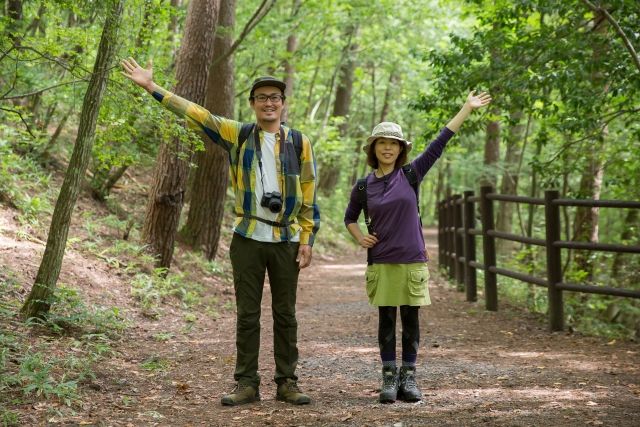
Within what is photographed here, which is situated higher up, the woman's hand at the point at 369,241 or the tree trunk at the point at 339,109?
the tree trunk at the point at 339,109

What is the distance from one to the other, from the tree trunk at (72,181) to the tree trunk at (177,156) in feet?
12.5

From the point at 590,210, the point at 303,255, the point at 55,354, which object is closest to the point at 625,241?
the point at 590,210

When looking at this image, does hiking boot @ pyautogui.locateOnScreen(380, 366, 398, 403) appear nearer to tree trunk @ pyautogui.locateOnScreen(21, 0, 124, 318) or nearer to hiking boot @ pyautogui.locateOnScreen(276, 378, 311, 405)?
hiking boot @ pyautogui.locateOnScreen(276, 378, 311, 405)

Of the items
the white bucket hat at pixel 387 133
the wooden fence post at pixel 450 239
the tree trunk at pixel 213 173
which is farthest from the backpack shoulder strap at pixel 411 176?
the wooden fence post at pixel 450 239

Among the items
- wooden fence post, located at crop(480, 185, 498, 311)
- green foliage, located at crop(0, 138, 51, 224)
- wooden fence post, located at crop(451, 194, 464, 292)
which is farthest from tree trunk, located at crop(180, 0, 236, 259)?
wooden fence post, located at crop(480, 185, 498, 311)

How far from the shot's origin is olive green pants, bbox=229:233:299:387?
4.82m

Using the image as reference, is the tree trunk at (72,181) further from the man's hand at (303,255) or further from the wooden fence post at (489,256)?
the wooden fence post at (489,256)

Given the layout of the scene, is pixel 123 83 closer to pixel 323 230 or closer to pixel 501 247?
pixel 501 247

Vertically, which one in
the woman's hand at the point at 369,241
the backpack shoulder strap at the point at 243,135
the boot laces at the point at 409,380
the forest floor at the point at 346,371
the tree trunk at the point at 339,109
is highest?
the tree trunk at the point at 339,109

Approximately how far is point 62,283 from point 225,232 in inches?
325

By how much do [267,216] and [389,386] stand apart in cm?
150

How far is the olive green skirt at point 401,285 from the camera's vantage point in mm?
4832

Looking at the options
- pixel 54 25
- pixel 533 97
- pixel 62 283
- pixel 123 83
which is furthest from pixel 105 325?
pixel 533 97

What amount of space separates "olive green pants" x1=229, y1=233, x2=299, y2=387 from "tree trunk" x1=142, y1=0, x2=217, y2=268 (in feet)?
17.8
